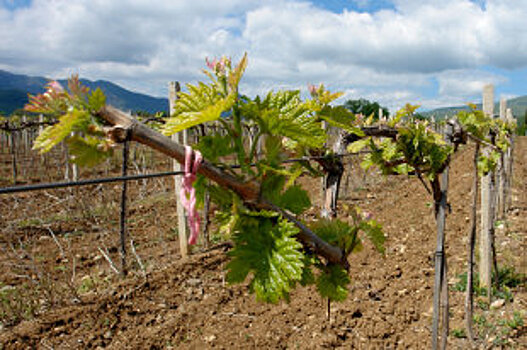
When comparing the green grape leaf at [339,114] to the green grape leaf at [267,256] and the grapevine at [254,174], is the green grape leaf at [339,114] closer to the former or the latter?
the grapevine at [254,174]

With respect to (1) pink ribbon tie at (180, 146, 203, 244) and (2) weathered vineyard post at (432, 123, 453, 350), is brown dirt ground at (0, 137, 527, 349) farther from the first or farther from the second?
(1) pink ribbon tie at (180, 146, 203, 244)

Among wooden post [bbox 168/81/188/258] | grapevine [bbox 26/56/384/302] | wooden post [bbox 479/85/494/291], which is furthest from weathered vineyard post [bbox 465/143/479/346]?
wooden post [bbox 168/81/188/258]

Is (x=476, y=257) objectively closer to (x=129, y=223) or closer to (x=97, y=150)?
(x=97, y=150)

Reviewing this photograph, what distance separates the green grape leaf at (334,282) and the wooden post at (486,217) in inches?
121

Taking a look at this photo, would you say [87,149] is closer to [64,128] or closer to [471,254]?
[64,128]

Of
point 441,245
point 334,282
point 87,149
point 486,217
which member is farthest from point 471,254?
point 87,149

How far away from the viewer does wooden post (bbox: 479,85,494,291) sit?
3.51 meters

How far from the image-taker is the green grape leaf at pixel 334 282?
894 mm

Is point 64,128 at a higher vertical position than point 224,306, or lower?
higher

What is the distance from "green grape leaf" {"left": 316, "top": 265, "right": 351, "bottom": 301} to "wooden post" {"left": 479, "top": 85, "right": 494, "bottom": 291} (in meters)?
3.08

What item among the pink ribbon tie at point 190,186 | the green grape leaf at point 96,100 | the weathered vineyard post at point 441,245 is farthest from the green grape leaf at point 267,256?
the weathered vineyard post at point 441,245

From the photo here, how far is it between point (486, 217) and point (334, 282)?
10.9 ft

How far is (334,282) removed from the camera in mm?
907

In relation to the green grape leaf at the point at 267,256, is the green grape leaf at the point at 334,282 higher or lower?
lower
